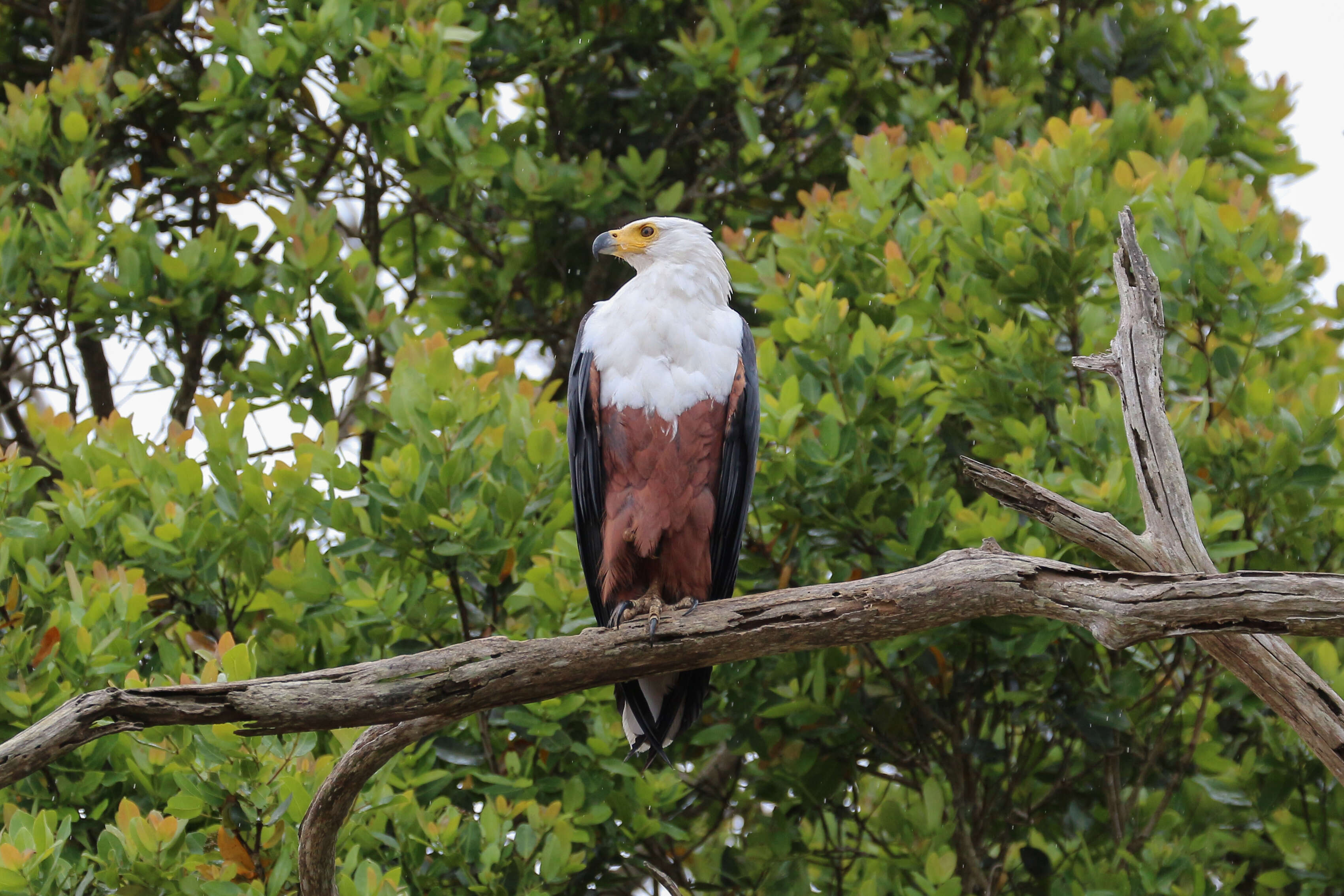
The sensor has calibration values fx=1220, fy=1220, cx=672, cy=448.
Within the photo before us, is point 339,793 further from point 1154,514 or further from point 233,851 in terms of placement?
point 1154,514

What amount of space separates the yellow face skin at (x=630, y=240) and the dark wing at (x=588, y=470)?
16.1 inches

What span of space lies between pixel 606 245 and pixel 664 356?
2.46 feet

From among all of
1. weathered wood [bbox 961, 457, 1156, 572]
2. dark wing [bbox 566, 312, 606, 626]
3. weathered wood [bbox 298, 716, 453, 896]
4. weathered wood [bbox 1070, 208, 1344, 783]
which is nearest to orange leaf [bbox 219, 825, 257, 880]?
weathered wood [bbox 298, 716, 453, 896]

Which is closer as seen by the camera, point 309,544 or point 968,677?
point 309,544

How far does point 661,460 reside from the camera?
152 inches

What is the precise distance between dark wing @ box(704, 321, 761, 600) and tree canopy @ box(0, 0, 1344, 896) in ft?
1.39

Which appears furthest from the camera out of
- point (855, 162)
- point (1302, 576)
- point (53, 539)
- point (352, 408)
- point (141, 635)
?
point (352, 408)

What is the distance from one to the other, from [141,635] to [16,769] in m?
1.68

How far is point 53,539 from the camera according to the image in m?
4.50

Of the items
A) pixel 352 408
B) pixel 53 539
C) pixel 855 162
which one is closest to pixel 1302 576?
pixel 855 162

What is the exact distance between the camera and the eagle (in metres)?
3.88

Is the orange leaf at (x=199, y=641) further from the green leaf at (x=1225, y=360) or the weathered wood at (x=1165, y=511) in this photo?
the green leaf at (x=1225, y=360)

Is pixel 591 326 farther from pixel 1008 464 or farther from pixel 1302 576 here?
pixel 1302 576

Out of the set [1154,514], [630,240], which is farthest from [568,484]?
[1154,514]
